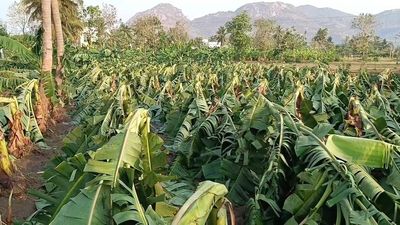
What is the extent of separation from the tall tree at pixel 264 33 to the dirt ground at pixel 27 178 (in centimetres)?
5220

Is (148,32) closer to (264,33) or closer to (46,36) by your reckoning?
(264,33)

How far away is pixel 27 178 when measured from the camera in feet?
22.6

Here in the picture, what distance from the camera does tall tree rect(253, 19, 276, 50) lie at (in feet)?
201

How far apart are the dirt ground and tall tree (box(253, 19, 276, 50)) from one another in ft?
→ 171

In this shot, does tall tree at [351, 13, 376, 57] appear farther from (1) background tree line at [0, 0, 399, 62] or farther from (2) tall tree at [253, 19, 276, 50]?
(2) tall tree at [253, 19, 276, 50]

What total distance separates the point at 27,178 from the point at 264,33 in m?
59.9

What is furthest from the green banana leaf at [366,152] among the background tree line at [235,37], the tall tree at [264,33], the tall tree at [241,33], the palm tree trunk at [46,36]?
the tall tree at [264,33]

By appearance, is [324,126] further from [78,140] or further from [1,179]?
[1,179]

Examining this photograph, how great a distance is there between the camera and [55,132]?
10.8 metres

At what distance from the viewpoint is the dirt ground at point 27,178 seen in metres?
5.79

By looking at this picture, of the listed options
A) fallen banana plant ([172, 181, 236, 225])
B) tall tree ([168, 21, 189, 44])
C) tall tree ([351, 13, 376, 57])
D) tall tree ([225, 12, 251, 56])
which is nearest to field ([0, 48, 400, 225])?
fallen banana plant ([172, 181, 236, 225])

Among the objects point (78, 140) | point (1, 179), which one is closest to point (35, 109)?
point (1, 179)

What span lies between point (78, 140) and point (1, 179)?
178 cm

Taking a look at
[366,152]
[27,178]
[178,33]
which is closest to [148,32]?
[178,33]
